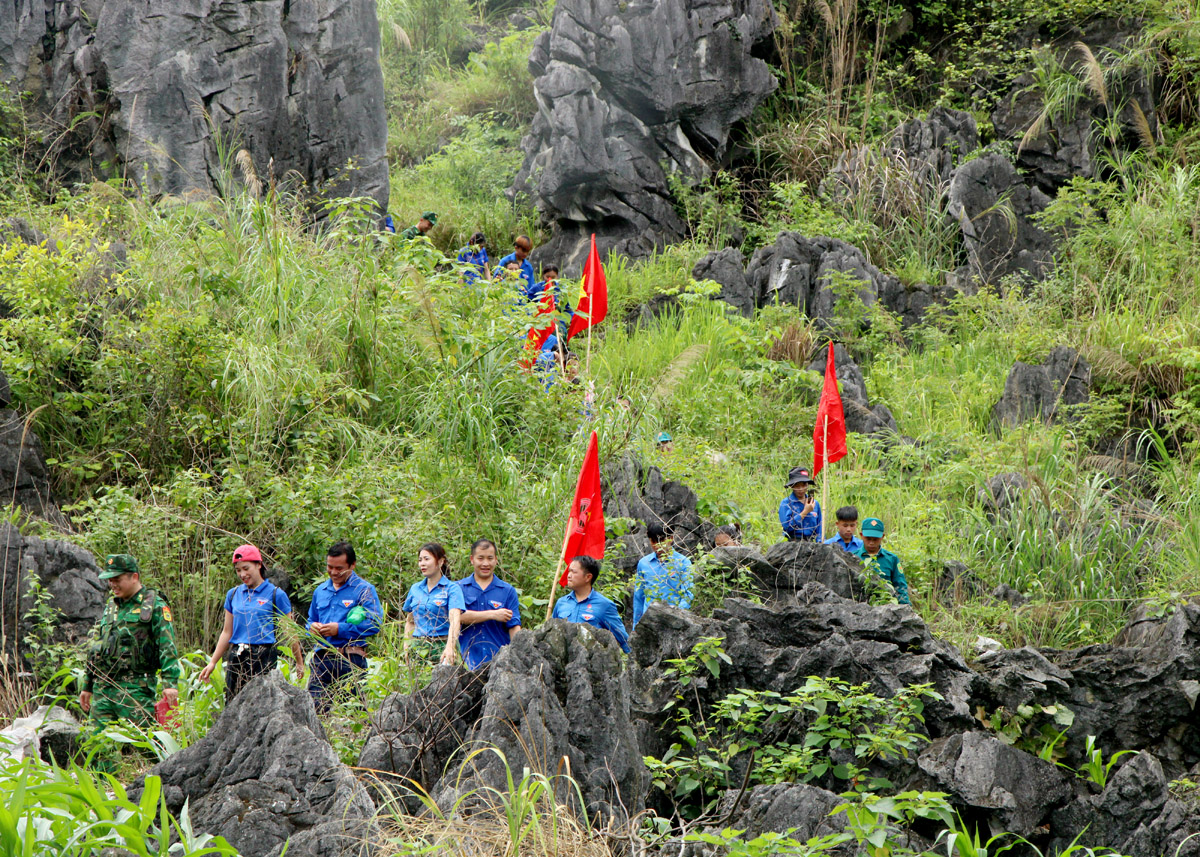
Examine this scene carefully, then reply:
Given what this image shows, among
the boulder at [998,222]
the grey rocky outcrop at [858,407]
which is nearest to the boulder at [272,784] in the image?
the grey rocky outcrop at [858,407]

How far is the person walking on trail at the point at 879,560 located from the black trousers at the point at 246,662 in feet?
14.3

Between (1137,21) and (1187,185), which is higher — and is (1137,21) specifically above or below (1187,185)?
above

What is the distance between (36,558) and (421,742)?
4.27 metres

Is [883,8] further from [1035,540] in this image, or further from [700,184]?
[1035,540]

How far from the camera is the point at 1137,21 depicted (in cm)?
1811

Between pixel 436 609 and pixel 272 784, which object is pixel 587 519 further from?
pixel 272 784

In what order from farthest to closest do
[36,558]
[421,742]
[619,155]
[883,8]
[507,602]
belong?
[883,8] < [619,155] < [36,558] < [507,602] < [421,742]

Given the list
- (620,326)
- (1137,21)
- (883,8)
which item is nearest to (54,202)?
(620,326)

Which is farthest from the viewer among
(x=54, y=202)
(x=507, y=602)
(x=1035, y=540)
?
(x=54, y=202)

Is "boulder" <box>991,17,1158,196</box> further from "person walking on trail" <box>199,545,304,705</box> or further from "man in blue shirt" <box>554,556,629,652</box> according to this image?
"person walking on trail" <box>199,545,304,705</box>

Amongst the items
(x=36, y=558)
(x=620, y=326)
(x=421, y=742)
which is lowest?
(x=620, y=326)

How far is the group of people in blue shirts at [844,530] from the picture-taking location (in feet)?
27.8

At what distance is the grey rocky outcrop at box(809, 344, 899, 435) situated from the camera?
12.5 m

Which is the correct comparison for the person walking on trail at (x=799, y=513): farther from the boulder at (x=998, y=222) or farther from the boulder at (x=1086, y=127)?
the boulder at (x=1086, y=127)
